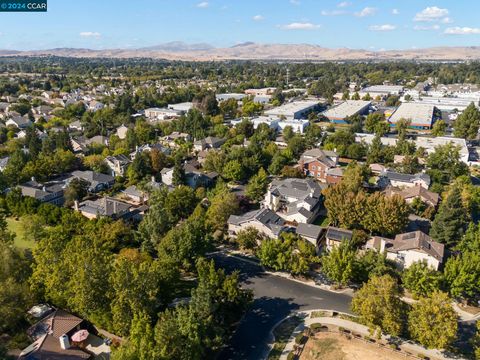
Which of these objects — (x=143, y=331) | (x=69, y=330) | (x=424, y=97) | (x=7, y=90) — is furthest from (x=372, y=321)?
(x=7, y=90)

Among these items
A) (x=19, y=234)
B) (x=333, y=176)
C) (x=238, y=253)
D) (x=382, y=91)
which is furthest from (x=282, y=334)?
(x=382, y=91)

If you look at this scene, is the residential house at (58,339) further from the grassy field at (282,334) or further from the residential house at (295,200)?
the residential house at (295,200)

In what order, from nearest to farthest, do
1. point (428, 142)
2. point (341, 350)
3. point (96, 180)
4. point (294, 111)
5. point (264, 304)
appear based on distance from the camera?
1. point (341, 350)
2. point (264, 304)
3. point (96, 180)
4. point (428, 142)
5. point (294, 111)

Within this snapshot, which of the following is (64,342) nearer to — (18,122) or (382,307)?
(382,307)

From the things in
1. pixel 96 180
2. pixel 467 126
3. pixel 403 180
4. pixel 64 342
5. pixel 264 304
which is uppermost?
pixel 467 126

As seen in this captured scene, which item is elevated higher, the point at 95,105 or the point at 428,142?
the point at 95,105

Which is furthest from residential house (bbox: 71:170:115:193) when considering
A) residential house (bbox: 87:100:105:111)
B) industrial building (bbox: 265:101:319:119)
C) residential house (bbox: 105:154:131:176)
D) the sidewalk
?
residential house (bbox: 87:100:105:111)
